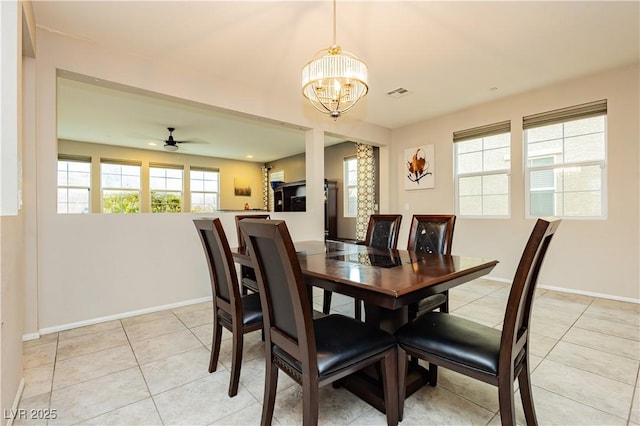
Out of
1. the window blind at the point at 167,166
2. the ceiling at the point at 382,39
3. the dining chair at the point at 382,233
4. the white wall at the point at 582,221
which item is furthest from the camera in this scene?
the window blind at the point at 167,166

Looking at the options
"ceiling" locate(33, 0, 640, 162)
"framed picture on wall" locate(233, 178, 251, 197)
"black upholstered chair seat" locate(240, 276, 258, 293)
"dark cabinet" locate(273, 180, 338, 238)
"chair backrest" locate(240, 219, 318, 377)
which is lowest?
"black upholstered chair seat" locate(240, 276, 258, 293)

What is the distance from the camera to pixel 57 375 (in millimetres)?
1915

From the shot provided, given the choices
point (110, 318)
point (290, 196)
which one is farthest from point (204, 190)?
point (110, 318)

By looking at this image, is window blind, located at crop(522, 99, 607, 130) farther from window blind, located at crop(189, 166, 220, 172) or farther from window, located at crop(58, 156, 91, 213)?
window, located at crop(58, 156, 91, 213)

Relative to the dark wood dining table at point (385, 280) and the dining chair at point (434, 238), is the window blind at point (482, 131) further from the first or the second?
the dark wood dining table at point (385, 280)

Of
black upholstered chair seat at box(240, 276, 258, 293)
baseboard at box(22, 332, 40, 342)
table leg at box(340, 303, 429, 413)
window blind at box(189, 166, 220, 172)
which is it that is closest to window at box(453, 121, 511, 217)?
table leg at box(340, 303, 429, 413)

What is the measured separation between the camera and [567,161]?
12.3ft

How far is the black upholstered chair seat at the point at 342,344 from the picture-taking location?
1.23 meters

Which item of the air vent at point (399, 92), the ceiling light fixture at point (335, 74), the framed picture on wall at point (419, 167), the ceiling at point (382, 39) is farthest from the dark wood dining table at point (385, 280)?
the framed picture on wall at point (419, 167)

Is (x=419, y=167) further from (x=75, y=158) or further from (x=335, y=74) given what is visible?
(x=75, y=158)

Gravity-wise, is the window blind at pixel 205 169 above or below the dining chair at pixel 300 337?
above

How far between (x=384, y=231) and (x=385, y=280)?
160cm

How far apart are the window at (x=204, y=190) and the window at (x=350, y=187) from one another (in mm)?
3699

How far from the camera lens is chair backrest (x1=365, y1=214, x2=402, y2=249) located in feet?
9.28
